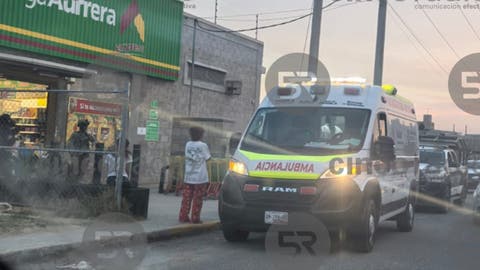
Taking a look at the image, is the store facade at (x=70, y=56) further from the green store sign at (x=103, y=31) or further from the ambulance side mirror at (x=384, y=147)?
the ambulance side mirror at (x=384, y=147)

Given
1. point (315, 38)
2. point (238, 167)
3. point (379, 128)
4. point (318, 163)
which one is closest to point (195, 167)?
point (238, 167)

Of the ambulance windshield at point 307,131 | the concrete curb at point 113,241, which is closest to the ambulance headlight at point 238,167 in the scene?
the ambulance windshield at point 307,131

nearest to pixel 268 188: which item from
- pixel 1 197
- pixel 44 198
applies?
pixel 44 198

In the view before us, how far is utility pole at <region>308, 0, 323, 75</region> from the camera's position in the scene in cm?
1566

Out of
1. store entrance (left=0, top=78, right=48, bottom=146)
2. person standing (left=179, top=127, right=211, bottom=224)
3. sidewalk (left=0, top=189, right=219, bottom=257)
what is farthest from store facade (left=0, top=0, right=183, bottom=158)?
person standing (left=179, top=127, right=211, bottom=224)

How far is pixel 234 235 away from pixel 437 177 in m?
9.22

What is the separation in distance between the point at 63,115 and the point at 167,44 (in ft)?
13.7

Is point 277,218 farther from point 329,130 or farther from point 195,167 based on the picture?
point 195,167

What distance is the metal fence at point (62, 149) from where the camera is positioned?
33.1 ft

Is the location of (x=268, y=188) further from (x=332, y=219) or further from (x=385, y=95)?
(x=385, y=95)

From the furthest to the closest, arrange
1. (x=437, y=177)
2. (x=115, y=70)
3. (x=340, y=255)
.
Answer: (x=437, y=177) < (x=115, y=70) < (x=340, y=255)

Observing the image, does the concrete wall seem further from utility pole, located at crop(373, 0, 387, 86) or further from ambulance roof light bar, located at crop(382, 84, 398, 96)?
ambulance roof light bar, located at crop(382, 84, 398, 96)

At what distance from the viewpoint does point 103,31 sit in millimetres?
15570

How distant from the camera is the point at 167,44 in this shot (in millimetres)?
17922
